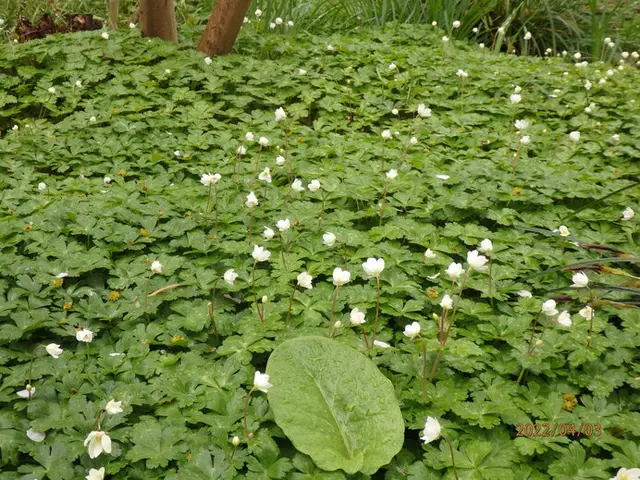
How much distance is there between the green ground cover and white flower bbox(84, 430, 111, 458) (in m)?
0.08

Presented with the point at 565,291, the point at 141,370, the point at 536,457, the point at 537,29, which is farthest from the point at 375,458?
the point at 537,29

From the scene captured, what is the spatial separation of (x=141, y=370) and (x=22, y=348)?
1.60 feet

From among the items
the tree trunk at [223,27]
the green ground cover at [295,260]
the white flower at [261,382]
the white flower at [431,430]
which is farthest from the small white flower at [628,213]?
the tree trunk at [223,27]

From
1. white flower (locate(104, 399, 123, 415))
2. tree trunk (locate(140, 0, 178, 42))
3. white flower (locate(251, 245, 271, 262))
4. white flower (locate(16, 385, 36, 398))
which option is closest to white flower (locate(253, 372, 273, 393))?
white flower (locate(104, 399, 123, 415))

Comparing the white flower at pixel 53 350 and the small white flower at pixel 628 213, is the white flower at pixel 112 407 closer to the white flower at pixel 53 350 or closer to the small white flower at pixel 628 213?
the white flower at pixel 53 350

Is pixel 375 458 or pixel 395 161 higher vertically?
pixel 395 161

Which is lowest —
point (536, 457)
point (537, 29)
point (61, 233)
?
point (536, 457)

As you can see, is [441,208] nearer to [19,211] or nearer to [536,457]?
[536,457]

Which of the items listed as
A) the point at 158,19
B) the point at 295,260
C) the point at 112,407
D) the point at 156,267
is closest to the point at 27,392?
the point at 112,407

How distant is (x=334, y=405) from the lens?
1810mm

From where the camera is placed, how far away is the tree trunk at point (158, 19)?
16.0 feet

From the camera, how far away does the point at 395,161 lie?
11.4 feet

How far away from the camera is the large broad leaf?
5.49 ft

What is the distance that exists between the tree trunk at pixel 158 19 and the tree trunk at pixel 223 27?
346 mm
